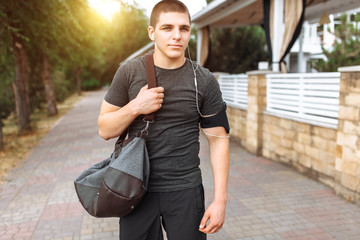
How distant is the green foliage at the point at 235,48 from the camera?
671 inches

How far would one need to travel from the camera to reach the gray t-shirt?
1728 mm

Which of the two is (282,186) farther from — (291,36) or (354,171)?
(291,36)

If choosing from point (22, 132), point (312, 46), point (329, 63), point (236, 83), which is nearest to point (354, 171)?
point (236, 83)

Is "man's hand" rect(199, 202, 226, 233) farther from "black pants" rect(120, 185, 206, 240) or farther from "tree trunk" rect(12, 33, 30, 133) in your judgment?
"tree trunk" rect(12, 33, 30, 133)

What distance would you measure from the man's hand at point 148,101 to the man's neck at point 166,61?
17cm

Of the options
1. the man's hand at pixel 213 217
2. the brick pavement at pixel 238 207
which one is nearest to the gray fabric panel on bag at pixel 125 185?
the man's hand at pixel 213 217

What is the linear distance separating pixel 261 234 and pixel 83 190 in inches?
110

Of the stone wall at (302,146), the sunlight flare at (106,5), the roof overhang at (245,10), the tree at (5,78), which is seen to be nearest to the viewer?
the stone wall at (302,146)

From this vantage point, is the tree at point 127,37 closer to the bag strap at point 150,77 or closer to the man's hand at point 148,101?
the bag strap at point 150,77

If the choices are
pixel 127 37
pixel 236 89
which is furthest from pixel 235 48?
pixel 127 37

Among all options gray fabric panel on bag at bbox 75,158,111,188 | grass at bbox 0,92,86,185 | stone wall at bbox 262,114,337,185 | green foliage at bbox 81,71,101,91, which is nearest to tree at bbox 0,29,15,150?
grass at bbox 0,92,86,185

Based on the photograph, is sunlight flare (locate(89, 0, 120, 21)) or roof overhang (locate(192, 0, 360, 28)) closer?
sunlight flare (locate(89, 0, 120, 21))

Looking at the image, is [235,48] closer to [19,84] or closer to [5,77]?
[19,84]

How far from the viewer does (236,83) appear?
9250 millimetres
